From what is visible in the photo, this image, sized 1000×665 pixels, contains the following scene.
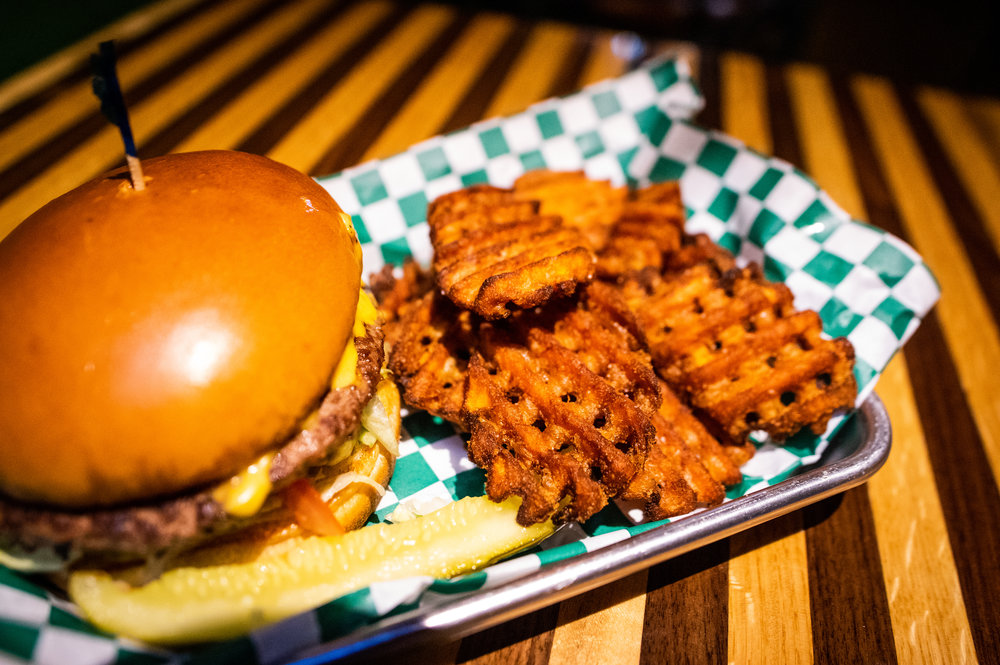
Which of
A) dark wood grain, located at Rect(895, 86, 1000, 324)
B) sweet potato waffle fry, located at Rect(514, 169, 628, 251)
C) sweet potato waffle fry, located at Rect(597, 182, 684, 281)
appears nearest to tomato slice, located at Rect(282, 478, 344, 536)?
sweet potato waffle fry, located at Rect(597, 182, 684, 281)

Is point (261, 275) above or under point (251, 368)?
above

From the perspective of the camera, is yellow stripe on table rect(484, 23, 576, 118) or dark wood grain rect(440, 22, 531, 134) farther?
yellow stripe on table rect(484, 23, 576, 118)

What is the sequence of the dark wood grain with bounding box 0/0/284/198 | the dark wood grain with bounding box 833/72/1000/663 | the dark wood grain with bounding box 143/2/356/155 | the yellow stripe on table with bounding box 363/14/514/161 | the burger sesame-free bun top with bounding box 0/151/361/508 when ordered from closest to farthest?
the burger sesame-free bun top with bounding box 0/151/361/508, the dark wood grain with bounding box 833/72/1000/663, the dark wood grain with bounding box 0/0/284/198, the dark wood grain with bounding box 143/2/356/155, the yellow stripe on table with bounding box 363/14/514/161

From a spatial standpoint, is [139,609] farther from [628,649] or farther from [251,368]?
[628,649]

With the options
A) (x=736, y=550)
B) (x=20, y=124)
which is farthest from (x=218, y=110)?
(x=736, y=550)

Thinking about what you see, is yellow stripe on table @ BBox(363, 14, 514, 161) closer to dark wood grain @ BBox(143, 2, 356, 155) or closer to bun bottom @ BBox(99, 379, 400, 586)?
Answer: dark wood grain @ BBox(143, 2, 356, 155)

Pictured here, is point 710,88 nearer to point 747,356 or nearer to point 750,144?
point 750,144
